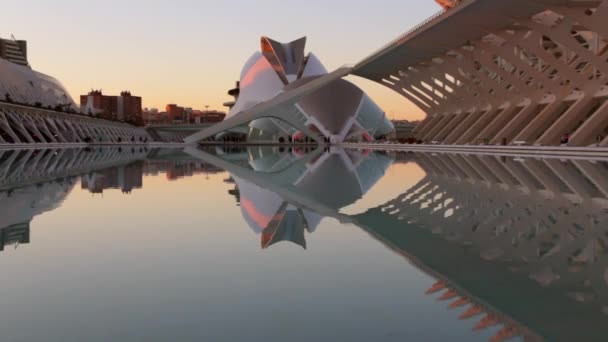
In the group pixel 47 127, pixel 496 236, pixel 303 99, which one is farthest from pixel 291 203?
pixel 303 99

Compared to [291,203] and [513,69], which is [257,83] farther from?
[291,203]

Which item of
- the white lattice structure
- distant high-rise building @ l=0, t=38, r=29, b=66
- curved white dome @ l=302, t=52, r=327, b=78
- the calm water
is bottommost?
the calm water

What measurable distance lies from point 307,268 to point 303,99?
193 feet

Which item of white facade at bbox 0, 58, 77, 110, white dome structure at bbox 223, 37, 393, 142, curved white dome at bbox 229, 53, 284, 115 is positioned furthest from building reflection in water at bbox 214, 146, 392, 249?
curved white dome at bbox 229, 53, 284, 115

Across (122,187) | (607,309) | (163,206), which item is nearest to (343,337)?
(607,309)

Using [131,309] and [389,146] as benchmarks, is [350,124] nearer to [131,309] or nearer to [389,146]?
[389,146]

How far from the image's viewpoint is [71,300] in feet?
13.0

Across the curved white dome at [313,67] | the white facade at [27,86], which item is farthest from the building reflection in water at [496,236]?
the curved white dome at [313,67]

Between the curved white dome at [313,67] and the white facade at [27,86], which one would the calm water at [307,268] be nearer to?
the white facade at [27,86]

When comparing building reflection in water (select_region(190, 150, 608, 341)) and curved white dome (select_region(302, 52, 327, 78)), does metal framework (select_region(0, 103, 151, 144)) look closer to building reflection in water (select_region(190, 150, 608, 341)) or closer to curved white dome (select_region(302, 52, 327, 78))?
curved white dome (select_region(302, 52, 327, 78))

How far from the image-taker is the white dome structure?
63344 millimetres

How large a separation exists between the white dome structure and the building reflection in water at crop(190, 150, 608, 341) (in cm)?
5051

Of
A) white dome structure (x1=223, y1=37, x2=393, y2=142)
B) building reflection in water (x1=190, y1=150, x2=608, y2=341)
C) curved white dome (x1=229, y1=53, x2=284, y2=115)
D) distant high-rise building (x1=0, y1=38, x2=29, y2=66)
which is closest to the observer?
building reflection in water (x1=190, y1=150, x2=608, y2=341)

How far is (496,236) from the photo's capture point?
638 cm
